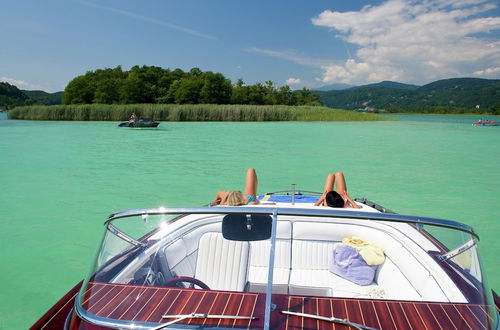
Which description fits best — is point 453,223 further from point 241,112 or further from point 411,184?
point 241,112

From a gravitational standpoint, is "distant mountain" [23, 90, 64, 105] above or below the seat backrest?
above

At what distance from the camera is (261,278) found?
5.93ft

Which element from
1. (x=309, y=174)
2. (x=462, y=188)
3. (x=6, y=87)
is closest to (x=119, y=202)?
(x=309, y=174)

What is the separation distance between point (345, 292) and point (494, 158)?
14.6 m

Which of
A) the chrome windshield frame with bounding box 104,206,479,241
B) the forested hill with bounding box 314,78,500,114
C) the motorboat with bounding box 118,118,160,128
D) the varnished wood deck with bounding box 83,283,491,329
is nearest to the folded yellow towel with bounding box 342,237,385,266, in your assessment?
the chrome windshield frame with bounding box 104,206,479,241

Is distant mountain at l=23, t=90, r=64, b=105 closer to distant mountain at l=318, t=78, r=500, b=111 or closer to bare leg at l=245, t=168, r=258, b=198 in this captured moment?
distant mountain at l=318, t=78, r=500, b=111

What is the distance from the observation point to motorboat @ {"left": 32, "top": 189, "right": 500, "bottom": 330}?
142 centimetres

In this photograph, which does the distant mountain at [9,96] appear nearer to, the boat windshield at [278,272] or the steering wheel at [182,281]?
the boat windshield at [278,272]

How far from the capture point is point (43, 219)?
6.11 meters

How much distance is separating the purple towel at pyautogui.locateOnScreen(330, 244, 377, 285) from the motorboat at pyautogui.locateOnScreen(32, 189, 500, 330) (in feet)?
0.04

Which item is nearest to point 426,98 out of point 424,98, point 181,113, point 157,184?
point 424,98

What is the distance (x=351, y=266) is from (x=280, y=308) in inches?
45.3

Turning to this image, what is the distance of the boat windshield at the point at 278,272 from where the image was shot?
1424 millimetres

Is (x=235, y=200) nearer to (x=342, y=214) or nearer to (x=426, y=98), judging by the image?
(x=342, y=214)
